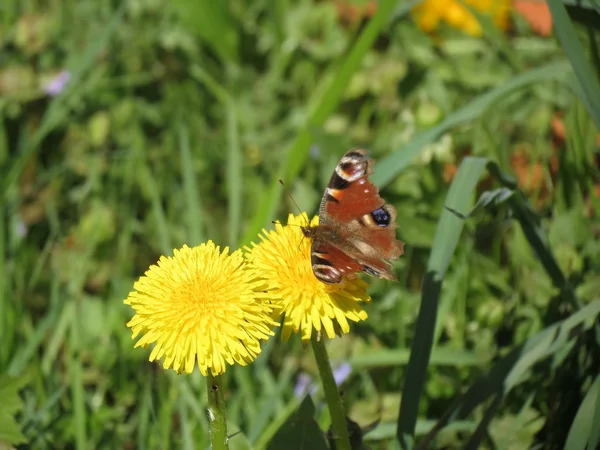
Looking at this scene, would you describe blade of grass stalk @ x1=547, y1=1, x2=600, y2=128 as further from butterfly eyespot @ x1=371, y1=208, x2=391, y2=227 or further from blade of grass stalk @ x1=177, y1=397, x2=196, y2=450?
blade of grass stalk @ x1=177, y1=397, x2=196, y2=450

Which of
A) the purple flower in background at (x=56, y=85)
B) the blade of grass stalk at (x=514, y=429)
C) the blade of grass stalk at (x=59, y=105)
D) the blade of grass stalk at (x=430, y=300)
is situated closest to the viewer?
the blade of grass stalk at (x=430, y=300)

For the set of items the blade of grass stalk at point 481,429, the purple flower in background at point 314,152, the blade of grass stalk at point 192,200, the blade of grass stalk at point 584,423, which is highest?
the purple flower in background at point 314,152

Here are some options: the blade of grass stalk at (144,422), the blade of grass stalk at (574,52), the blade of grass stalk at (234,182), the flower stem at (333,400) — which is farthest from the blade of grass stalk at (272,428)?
the blade of grass stalk at (574,52)

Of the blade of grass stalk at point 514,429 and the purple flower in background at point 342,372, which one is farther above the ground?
the purple flower in background at point 342,372

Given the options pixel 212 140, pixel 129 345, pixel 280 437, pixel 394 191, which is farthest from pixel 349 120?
pixel 280 437

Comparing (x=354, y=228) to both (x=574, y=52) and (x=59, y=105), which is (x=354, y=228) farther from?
(x=59, y=105)

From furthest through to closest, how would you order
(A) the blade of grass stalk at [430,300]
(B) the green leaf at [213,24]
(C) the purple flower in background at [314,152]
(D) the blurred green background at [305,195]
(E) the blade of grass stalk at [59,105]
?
(B) the green leaf at [213,24]
(C) the purple flower in background at [314,152]
(E) the blade of grass stalk at [59,105]
(D) the blurred green background at [305,195]
(A) the blade of grass stalk at [430,300]

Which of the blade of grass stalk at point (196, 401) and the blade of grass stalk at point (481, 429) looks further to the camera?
the blade of grass stalk at point (196, 401)

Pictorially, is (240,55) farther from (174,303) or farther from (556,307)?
(174,303)

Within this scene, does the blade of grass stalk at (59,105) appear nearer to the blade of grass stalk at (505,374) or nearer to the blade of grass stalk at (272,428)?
the blade of grass stalk at (272,428)
